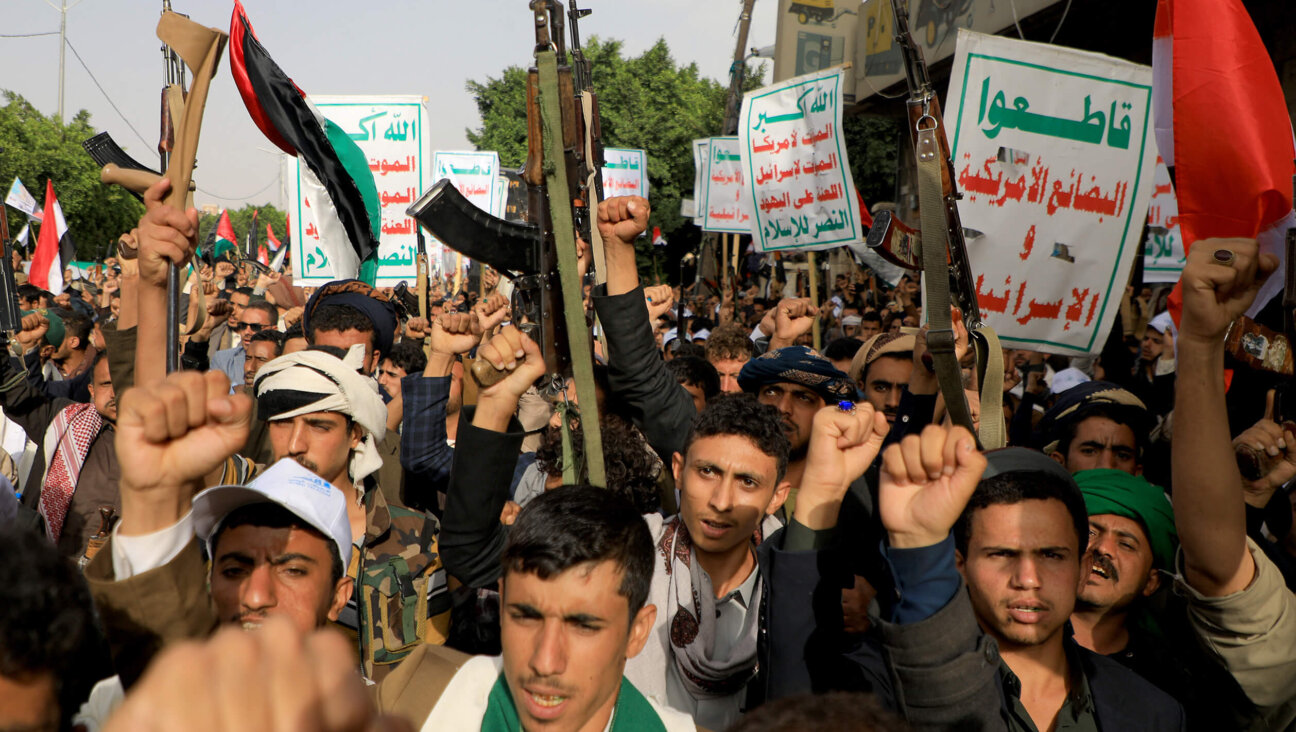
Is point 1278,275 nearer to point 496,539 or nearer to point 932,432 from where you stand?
point 932,432

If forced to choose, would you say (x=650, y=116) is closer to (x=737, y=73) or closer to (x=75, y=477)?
(x=737, y=73)

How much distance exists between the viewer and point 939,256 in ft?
7.36

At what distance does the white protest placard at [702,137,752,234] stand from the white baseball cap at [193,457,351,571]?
8.69 m

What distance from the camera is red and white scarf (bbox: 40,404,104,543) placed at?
3.51 meters

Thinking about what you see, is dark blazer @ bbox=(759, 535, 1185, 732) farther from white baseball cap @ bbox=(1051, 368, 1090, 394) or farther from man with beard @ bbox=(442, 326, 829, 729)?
white baseball cap @ bbox=(1051, 368, 1090, 394)

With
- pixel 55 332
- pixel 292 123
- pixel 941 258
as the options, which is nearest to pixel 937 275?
pixel 941 258

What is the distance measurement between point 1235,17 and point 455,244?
230 centimetres

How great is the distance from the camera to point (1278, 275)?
8.01 ft

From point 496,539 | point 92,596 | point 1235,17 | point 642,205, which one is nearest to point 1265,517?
point 1235,17

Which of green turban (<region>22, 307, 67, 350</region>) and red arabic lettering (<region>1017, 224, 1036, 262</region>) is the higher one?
red arabic lettering (<region>1017, 224, 1036, 262</region>)

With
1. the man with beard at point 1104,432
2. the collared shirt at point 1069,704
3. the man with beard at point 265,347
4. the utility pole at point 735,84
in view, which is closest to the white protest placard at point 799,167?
the man with beard at point 1104,432

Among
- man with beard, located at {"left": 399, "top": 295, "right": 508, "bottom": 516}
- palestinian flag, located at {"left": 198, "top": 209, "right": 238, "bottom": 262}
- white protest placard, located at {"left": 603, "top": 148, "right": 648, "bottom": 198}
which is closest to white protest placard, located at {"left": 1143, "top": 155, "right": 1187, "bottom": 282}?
man with beard, located at {"left": 399, "top": 295, "right": 508, "bottom": 516}

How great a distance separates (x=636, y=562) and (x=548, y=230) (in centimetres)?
102

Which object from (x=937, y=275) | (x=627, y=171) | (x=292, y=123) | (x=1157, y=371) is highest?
(x=627, y=171)
